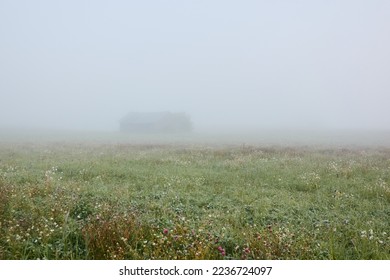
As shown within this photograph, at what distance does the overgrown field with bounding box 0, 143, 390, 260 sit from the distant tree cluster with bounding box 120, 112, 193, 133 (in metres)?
78.5

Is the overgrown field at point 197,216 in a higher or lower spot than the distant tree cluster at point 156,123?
lower

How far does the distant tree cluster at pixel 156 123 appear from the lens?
295 feet

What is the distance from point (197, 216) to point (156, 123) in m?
85.0

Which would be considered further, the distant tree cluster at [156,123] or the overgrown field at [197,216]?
the distant tree cluster at [156,123]

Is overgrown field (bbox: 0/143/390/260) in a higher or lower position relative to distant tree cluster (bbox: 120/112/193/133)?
lower

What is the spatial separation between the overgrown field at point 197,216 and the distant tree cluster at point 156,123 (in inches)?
3090

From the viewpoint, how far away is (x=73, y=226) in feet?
20.0

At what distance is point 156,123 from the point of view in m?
90.6

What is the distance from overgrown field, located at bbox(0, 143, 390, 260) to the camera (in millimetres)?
5164

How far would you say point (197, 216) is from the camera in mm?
6926

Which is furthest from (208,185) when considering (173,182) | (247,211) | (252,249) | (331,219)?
(252,249)

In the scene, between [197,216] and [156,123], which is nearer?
[197,216]

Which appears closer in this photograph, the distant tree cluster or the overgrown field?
the overgrown field

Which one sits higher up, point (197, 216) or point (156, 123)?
point (156, 123)
